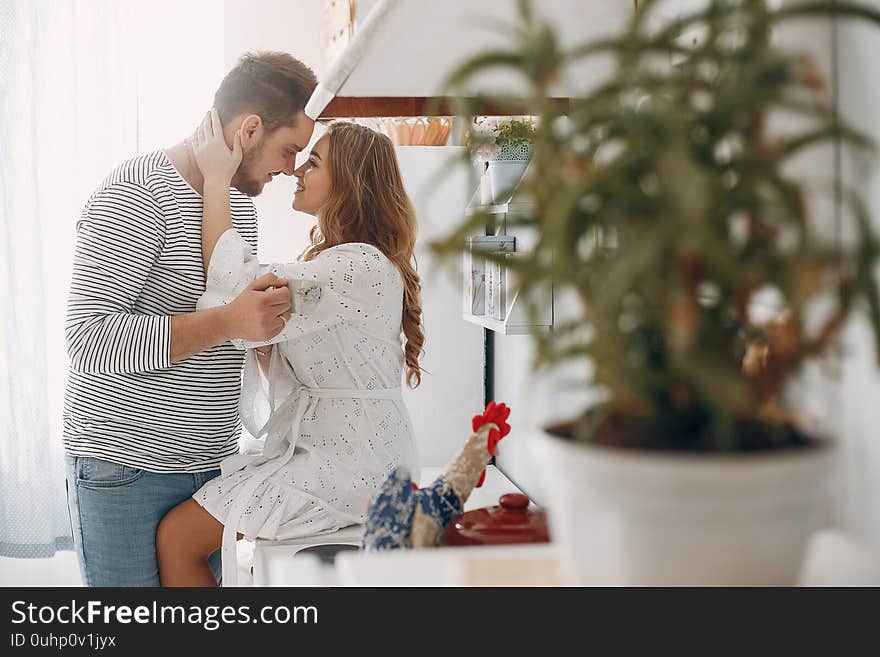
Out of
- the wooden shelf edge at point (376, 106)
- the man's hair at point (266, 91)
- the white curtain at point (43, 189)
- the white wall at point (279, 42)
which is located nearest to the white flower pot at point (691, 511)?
the wooden shelf edge at point (376, 106)

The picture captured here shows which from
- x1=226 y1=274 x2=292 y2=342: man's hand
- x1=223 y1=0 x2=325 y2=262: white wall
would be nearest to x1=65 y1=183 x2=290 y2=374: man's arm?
x1=226 y1=274 x2=292 y2=342: man's hand

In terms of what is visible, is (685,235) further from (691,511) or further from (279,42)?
(279,42)

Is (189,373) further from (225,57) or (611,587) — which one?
(225,57)

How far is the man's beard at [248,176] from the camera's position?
1604 millimetres

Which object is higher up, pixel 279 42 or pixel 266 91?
pixel 279 42

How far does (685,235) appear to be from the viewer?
14.4 inches

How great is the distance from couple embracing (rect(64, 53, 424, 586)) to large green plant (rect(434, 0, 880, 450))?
38.1 inches

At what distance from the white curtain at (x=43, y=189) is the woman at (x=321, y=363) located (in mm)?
955

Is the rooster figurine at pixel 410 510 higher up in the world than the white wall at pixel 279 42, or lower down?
lower down

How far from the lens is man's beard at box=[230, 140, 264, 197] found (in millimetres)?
1604

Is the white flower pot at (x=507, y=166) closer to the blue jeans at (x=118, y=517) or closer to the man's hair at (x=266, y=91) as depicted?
the man's hair at (x=266, y=91)

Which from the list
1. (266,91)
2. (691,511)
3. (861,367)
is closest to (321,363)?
(266,91)

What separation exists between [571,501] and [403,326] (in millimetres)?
1352

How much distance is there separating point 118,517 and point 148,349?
0.31 m
